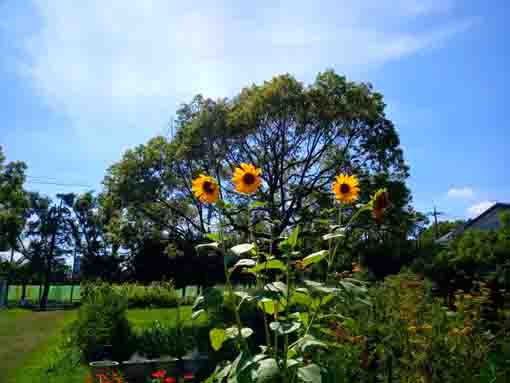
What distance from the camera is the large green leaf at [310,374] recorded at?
6.09 feet

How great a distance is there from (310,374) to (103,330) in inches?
216

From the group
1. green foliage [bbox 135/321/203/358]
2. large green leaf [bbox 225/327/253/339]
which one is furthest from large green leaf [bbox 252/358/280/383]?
green foliage [bbox 135/321/203/358]

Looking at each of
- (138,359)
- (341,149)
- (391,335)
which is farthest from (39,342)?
(341,149)

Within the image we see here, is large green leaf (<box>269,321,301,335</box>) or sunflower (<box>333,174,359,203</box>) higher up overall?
sunflower (<box>333,174,359,203</box>)

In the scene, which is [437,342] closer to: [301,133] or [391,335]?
[391,335]

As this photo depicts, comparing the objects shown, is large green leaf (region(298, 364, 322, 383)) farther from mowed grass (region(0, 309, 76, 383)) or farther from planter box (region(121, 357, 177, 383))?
mowed grass (region(0, 309, 76, 383))

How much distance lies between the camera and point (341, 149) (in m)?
17.8

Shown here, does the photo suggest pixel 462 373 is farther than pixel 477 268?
No

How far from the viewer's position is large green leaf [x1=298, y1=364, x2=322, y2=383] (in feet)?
6.09

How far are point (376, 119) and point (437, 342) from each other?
15.2 meters

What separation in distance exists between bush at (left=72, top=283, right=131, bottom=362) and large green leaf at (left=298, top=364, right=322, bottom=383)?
17.6 feet

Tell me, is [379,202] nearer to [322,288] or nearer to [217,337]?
[322,288]

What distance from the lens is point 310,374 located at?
1.91 metres

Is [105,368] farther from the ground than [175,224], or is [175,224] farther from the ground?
[175,224]
